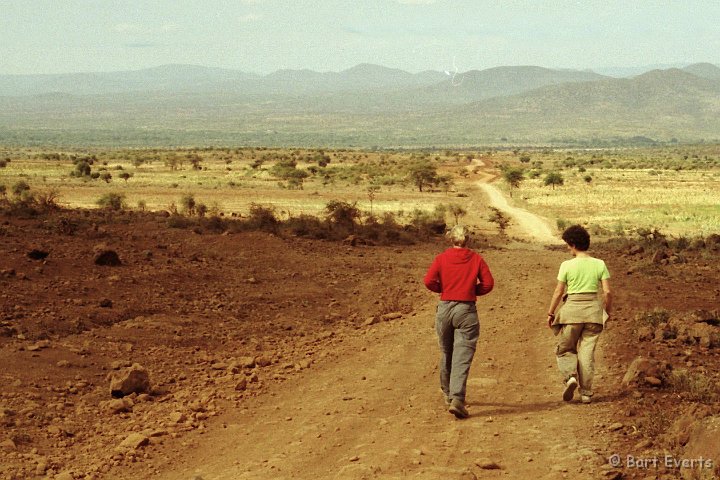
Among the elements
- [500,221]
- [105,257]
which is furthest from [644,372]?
[500,221]

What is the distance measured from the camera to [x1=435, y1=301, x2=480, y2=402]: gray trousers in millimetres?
8133

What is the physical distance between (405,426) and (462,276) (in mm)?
1449

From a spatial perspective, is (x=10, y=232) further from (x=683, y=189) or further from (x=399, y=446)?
(x=683, y=189)

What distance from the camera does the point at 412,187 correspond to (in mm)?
59562

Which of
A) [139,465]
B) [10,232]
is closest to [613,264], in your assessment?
[10,232]

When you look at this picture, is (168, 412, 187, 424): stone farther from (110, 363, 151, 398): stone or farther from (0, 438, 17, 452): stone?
(0, 438, 17, 452): stone

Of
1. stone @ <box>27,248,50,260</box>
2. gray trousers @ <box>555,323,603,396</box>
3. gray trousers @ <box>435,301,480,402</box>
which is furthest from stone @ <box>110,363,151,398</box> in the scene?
stone @ <box>27,248,50,260</box>

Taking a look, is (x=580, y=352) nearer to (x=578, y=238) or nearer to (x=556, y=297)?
(x=556, y=297)

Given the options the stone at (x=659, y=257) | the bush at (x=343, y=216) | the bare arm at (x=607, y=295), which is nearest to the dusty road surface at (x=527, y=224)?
the bush at (x=343, y=216)

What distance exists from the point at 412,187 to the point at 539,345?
48.4 m

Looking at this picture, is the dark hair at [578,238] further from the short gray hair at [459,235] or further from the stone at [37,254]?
the stone at [37,254]

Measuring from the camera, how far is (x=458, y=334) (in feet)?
27.2

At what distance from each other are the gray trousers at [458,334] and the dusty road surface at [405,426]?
367 millimetres

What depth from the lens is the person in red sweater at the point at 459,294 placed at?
8.18m
